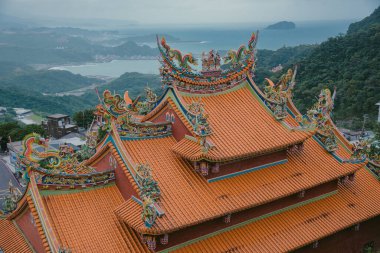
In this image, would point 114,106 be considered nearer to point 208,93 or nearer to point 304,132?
point 208,93

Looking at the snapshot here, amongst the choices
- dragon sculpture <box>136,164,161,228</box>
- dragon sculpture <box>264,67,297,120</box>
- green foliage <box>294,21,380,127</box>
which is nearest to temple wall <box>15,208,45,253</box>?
dragon sculpture <box>136,164,161,228</box>

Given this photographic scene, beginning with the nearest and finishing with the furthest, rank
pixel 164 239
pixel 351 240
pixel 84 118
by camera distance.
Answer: pixel 164 239
pixel 351 240
pixel 84 118

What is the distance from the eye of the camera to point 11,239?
1217cm

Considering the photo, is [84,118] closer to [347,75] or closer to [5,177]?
[5,177]

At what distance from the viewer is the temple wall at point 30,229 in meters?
11.2

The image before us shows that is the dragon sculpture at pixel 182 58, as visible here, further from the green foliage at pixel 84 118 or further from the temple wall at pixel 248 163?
the green foliage at pixel 84 118

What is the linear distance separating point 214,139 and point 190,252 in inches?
149

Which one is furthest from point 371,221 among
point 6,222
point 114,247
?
point 6,222

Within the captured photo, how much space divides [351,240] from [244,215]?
5798mm

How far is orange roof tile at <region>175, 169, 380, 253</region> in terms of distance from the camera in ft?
38.8

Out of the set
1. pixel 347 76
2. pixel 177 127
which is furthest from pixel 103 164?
pixel 347 76

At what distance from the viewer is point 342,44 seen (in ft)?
244

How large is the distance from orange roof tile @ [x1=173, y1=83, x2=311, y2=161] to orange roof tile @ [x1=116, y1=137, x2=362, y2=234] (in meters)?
0.75

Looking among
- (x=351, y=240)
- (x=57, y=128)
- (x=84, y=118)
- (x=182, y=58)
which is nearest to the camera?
(x=182, y=58)
